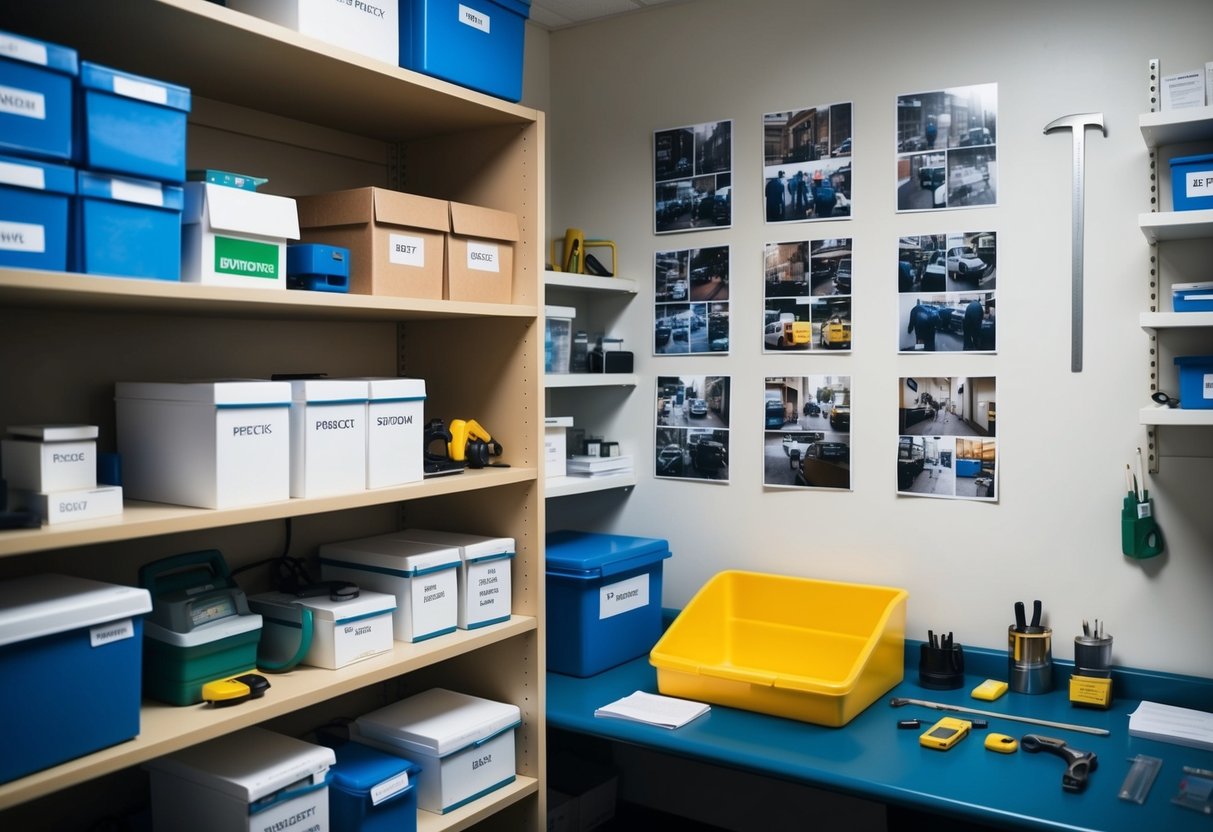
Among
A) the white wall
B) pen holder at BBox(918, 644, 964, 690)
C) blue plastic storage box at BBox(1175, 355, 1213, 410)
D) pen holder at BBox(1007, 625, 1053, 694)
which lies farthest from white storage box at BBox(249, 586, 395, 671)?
blue plastic storage box at BBox(1175, 355, 1213, 410)

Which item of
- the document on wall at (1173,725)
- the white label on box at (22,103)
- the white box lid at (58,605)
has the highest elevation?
the white label on box at (22,103)

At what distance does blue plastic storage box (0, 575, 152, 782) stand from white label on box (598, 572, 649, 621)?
4.38ft

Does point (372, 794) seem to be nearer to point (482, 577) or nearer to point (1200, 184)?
point (482, 577)

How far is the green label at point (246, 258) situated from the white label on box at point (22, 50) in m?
0.37

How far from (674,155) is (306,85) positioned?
1370 mm

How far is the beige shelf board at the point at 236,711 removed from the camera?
141 cm

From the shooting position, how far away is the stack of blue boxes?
1364 mm

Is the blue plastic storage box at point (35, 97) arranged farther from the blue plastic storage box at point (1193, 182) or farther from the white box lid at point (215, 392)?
the blue plastic storage box at point (1193, 182)

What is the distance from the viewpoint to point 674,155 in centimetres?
302

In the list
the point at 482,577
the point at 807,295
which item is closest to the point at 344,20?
the point at 482,577

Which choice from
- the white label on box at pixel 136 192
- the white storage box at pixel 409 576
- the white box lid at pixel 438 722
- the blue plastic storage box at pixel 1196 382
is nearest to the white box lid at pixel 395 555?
the white storage box at pixel 409 576

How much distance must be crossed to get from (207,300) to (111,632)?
55cm

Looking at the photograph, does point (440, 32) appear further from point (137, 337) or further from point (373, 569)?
point (373, 569)

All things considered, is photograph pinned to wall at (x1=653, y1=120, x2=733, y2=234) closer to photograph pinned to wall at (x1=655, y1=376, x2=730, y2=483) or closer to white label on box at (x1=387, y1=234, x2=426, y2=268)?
photograph pinned to wall at (x1=655, y1=376, x2=730, y2=483)
